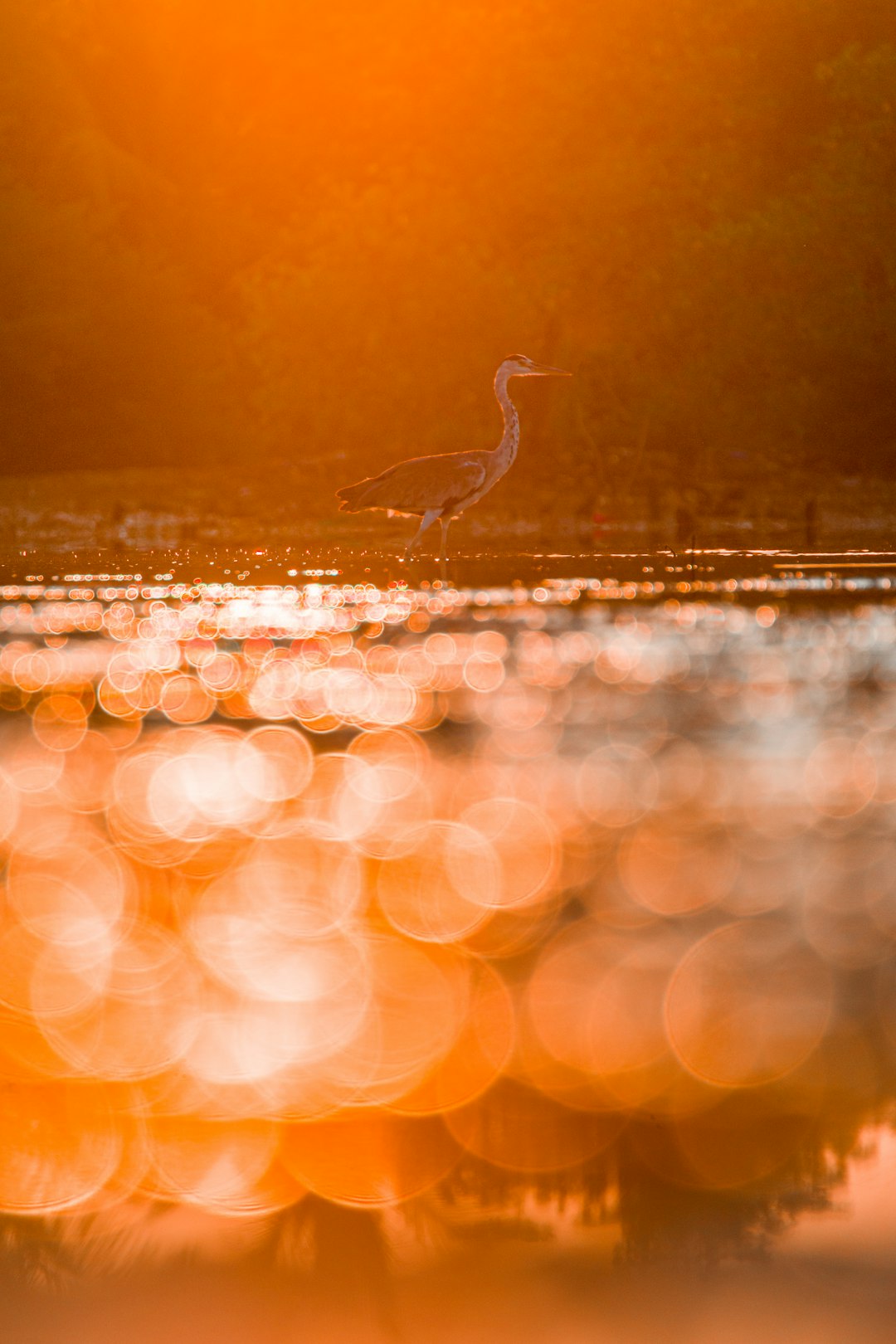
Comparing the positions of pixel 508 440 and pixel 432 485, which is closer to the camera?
pixel 432 485

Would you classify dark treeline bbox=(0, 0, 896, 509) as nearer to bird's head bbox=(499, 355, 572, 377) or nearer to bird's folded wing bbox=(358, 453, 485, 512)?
bird's head bbox=(499, 355, 572, 377)

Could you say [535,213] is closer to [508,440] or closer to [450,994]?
[508,440]

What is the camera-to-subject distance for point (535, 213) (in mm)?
37156

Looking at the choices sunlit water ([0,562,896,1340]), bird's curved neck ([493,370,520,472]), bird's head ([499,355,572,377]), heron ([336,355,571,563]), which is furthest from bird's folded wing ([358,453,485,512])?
sunlit water ([0,562,896,1340])

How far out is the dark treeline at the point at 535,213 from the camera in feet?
119

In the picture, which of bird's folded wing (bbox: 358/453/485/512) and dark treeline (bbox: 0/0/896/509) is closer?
bird's folded wing (bbox: 358/453/485/512)

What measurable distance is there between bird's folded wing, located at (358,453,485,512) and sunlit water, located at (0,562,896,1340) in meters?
12.9

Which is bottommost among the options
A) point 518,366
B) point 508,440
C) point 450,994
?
point 450,994

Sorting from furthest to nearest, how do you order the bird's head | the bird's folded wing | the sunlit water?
the bird's head < the bird's folded wing < the sunlit water

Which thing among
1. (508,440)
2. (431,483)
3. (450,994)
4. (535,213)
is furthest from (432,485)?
(450,994)

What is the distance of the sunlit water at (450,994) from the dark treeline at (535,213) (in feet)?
92.1

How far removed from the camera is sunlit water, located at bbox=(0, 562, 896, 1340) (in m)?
2.84

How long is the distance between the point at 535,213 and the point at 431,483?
1572 centimetres

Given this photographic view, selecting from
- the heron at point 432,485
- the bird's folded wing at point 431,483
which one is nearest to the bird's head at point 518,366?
the heron at point 432,485
